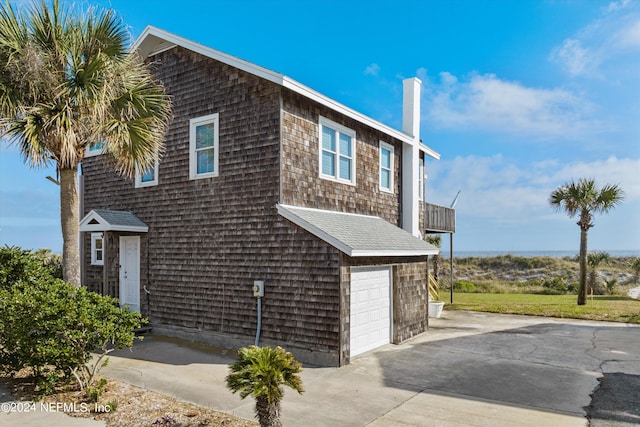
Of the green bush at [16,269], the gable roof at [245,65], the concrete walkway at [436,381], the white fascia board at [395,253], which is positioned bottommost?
the concrete walkway at [436,381]

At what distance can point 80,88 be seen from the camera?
7.62 meters

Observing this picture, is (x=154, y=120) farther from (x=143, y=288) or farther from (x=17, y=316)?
(x=143, y=288)

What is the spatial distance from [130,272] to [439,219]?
1148 centimetres

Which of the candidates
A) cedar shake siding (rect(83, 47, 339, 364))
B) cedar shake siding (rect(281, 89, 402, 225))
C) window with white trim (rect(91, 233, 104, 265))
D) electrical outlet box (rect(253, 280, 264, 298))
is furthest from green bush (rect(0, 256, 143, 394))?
window with white trim (rect(91, 233, 104, 265))

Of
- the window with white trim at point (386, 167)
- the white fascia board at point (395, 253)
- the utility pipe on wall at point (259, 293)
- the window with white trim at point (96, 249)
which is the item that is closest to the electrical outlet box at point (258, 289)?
the utility pipe on wall at point (259, 293)

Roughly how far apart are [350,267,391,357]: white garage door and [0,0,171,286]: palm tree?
5382 mm

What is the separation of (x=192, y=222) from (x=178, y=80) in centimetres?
376

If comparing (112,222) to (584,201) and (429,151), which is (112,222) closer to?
(429,151)

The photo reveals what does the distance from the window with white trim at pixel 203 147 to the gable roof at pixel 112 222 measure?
2.14 m

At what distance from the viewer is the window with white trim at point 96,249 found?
43.5 feet

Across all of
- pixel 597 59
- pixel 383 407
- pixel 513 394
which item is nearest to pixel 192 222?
pixel 383 407

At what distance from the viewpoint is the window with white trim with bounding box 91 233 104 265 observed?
13.2m

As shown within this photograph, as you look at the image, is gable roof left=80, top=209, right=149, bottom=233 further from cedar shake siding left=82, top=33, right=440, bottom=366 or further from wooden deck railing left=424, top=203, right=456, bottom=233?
wooden deck railing left=424, top=203, right=456, bottom=233

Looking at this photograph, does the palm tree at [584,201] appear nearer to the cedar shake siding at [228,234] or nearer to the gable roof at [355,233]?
the gable roof at [355,233]
